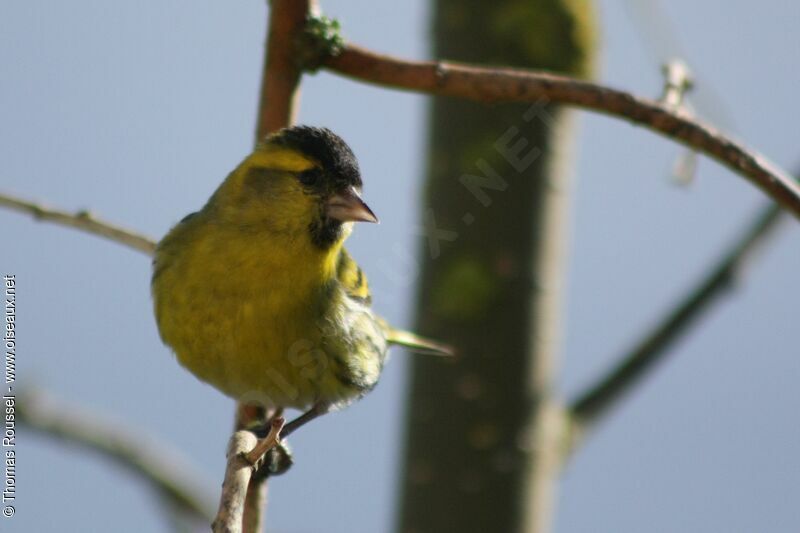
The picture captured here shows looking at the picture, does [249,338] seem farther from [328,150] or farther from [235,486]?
[235,486]

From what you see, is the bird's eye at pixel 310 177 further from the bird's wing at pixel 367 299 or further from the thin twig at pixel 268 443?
the thin twig at pixel 268 443

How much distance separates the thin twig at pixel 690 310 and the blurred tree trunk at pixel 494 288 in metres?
0.18

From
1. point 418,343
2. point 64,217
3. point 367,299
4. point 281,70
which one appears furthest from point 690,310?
point 64,217

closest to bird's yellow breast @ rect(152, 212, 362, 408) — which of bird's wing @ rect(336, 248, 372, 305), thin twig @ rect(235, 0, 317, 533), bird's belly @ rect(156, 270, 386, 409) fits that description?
bird's belly @ rect(156, 270, 386, 409)

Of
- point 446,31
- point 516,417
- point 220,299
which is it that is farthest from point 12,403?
point 446,31

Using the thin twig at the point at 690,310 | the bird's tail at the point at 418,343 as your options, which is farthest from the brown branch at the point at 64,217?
the thin twig at the point at 690,310

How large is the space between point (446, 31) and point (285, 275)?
3.35 feet

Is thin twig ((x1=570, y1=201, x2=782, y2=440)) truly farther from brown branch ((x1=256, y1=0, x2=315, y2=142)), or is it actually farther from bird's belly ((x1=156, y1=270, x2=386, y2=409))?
brown branch ((x1=256, y1=0, x2=315, y2=142))

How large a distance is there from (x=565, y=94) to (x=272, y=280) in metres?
0.64

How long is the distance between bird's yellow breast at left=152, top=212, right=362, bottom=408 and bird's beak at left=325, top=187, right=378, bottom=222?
0.28 ft

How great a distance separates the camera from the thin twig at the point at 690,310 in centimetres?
250

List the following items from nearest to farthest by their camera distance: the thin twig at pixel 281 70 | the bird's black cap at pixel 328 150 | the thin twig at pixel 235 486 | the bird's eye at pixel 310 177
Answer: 1. the thin twig at pixel 235 486
2. the thin twig at pixel 281 70
3. the bird's black cap at pixel 328 150
4. the bird's eye at pixel 310 177

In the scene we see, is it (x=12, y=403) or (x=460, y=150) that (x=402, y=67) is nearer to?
(x=460, y=150)

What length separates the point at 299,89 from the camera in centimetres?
179
